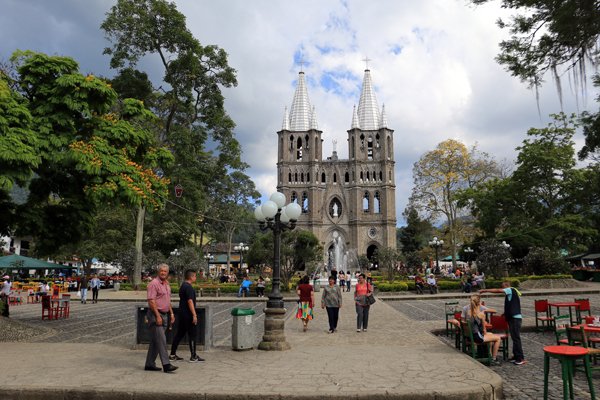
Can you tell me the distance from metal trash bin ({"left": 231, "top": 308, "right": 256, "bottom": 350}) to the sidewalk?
217 millimetres

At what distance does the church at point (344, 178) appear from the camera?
58219mm

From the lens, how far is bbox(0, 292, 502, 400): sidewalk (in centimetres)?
508

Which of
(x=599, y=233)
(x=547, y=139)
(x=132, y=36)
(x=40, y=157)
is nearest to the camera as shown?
(x=40, y=157)

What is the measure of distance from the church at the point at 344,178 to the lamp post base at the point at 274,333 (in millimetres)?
49372

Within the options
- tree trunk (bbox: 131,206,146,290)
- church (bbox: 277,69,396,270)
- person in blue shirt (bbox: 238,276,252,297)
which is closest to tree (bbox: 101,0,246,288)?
tree trunk (bbox: 131,206,146,290)

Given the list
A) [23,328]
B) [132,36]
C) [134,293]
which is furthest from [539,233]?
[23,328]

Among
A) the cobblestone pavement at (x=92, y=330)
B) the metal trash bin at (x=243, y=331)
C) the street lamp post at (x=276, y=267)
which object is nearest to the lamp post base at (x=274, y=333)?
the street lamp post at (x=276, y=267)

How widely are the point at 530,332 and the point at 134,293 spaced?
69.2ft

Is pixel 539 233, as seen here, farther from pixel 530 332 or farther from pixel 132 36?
pixel 132 36

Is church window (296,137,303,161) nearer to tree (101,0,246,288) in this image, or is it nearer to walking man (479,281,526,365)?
tree (101,0,246,288)

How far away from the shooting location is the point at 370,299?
10641 mm

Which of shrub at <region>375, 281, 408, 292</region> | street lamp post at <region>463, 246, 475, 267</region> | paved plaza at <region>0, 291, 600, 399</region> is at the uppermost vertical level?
street lamp post at <region>463, 246, 475, 267</region>

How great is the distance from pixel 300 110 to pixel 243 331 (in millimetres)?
56780

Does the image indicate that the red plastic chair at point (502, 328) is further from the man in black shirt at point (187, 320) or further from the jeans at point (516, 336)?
the man in black shirt at point (187, 320)
